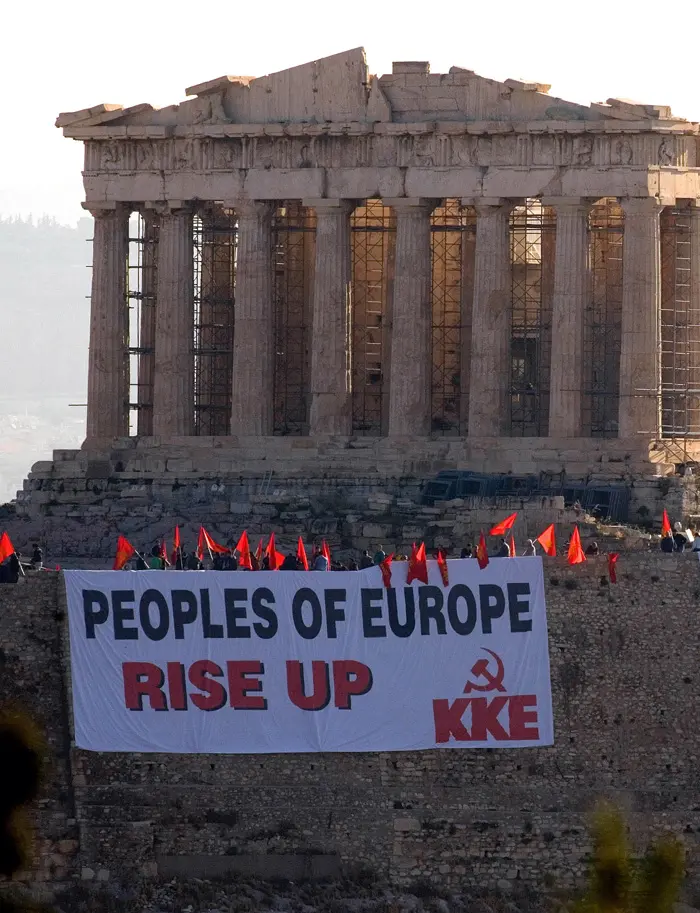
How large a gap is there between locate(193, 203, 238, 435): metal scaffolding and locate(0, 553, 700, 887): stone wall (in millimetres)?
26490

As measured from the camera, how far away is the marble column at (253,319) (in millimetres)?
84625

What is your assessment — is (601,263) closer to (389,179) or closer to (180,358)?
(389,179)

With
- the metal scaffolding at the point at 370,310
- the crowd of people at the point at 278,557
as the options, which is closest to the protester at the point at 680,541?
the crowd of people at the point at 278,557

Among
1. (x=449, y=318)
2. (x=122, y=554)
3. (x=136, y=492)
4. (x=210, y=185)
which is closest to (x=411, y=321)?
(x=449, y=318)

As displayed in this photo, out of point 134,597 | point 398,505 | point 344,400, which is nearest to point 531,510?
point 398,505

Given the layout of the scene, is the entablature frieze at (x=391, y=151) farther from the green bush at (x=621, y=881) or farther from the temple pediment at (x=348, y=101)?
the green bush at (x=621, y=881)

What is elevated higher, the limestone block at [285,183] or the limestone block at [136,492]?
the limestone block at [285,183]

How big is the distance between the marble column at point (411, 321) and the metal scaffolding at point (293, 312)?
4762mm

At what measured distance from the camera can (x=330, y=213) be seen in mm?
83875

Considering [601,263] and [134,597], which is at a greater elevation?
[601,263]

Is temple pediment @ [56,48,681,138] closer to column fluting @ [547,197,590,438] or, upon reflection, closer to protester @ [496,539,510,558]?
column fluting @ [547,197,590,438]

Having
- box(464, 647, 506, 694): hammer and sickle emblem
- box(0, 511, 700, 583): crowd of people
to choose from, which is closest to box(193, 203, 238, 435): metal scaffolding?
box(0, 511, 700, 583): crowd of people

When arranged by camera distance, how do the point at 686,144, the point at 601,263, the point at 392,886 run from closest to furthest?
1. the point at 392,886
2. the point at 686,144
3. the point at 601,263

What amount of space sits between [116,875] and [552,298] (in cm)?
3056
